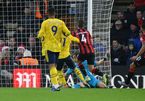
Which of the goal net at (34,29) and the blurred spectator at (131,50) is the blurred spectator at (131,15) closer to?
the blurred spectator at (131,50)

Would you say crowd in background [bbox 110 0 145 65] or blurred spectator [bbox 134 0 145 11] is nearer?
blurred spectator [bbox 134 0 145 11]

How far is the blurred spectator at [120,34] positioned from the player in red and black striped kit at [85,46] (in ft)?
8.30

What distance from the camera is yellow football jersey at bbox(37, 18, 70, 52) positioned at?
46.6 ft

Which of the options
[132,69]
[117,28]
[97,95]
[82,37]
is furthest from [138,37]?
[97,95]

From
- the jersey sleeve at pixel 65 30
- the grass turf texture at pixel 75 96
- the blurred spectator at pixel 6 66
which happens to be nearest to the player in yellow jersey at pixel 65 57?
the jersey sleeve at pixel 65 30

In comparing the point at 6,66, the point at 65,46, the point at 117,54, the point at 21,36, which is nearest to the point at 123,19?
the point at 117,54

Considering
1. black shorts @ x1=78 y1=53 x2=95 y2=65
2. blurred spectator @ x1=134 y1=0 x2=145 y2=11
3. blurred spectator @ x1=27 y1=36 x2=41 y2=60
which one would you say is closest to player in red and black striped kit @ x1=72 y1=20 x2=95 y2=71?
black shorts @ x1=78 y1=53 x2=95 y2=65

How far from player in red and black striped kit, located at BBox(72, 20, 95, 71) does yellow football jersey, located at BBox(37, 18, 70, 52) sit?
2336 millimetres

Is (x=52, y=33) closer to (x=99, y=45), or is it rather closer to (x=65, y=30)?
(x=65, y=30)

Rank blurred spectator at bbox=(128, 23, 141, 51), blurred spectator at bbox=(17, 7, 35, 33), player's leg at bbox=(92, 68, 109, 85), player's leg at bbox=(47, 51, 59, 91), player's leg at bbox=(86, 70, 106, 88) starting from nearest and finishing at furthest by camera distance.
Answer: player's leg at bbox=(47, 51, 59, 91) → player's leg at bbox=(86, 70, 106, 88) → player's leg at bbox=(92, 68, 109, 85) → blurred spectator at bbox=(128, 23, 141, 51) → blurred spectator at bbox=(17, 7, 35, 33)

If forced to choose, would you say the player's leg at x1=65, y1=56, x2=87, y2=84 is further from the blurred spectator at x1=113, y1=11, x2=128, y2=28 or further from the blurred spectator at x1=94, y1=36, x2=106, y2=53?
the blurred spectator at x1=113, y1=11, x2=128, y2=28

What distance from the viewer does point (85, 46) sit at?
55.8 feet

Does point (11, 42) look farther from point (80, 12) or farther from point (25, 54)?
point (80, 12)

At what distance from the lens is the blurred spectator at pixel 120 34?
63.9ft
